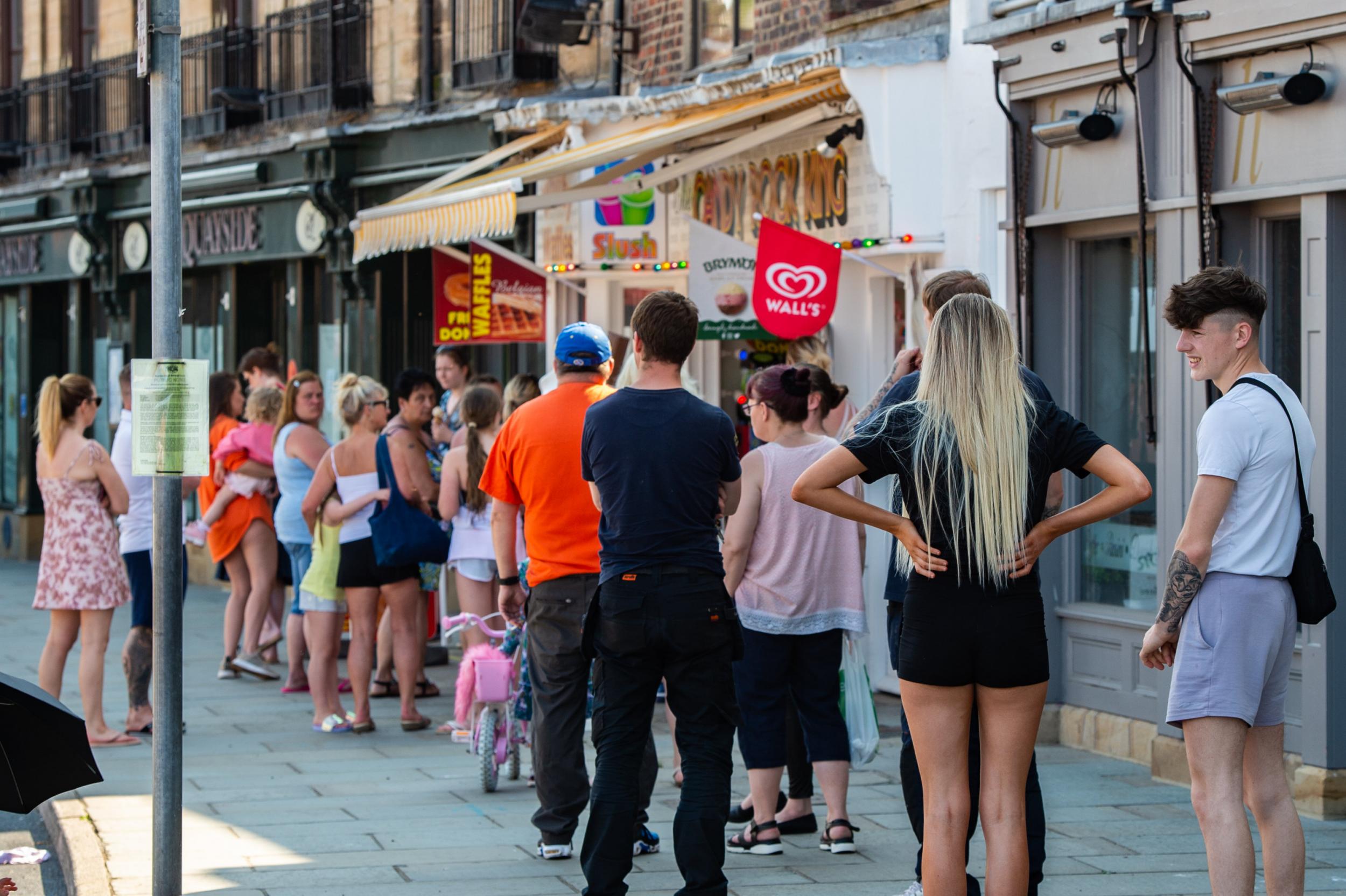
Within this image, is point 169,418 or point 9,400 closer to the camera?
point 169,418

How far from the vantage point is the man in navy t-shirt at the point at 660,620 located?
18.1ft

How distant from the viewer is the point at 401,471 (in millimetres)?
9344

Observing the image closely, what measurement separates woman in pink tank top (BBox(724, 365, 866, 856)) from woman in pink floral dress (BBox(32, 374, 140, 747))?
3.79 m

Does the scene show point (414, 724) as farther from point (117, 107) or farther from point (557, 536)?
point (117, 107)

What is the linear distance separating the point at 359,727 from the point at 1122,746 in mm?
3874

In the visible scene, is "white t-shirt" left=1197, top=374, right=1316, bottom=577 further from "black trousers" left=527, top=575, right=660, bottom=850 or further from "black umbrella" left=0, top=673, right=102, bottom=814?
"black umbrella" left=0, top=673, right=102, bottom=814

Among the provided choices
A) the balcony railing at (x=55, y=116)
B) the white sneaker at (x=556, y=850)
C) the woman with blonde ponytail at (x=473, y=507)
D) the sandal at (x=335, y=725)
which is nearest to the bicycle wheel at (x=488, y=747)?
the woman with blonde ponytail at (x=473, y=507)

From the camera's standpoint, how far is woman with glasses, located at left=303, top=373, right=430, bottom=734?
937 centimetres

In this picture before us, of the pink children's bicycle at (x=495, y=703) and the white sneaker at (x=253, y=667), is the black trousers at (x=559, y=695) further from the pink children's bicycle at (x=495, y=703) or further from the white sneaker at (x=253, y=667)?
the white sneaker at (x=253, y=667)

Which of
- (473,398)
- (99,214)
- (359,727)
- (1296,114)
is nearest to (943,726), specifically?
(1296,114)

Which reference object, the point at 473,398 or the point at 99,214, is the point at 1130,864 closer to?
the point at 473,398

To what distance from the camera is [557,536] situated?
21.0ft

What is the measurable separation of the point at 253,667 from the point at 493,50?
216 inches

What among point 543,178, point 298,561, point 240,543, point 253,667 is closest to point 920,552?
point 543,178
